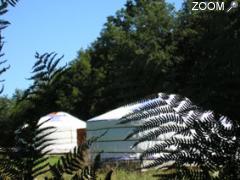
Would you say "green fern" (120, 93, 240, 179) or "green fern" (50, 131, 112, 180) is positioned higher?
"green fern" (120, 93, 240, 179)

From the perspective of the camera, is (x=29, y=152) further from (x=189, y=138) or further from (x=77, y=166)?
(x=189, y=138)

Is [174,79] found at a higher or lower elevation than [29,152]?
higher

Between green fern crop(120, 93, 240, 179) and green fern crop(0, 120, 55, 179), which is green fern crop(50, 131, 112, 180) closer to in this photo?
green fern crop(0, 120, 55, 179)

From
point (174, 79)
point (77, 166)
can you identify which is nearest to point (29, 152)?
point (77, 166)

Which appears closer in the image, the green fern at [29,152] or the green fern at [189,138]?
the green fern at [29,152]

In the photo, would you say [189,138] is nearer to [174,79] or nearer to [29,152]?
[174,79]

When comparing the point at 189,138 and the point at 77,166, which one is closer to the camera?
the point at 77,166

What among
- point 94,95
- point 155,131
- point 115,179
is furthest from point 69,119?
point 155,131

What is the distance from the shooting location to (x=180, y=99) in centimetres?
88

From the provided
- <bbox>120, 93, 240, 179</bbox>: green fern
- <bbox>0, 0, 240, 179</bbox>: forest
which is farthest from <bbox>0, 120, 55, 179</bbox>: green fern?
<bbox>120, 93, 240, 179</bbox>: green fern

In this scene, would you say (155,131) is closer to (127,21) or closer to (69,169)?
(69,169)

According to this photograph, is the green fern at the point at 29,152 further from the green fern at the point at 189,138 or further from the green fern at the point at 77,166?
the green fern at the point at 189,138

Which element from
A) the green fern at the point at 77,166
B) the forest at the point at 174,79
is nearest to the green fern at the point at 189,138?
the forest at the point at 174,79

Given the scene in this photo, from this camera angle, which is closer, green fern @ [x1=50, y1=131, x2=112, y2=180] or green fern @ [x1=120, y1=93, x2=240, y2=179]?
green fern @ [x1=50, y1=131, x2=112, y2=180]
